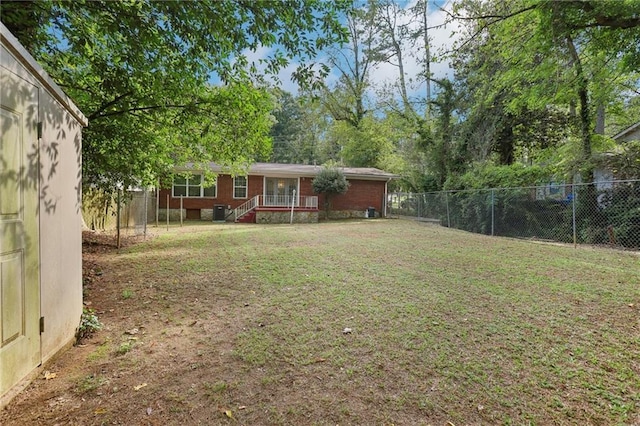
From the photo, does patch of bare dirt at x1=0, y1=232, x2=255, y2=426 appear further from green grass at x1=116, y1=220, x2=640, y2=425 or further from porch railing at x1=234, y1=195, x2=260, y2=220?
porch railing at x1=234, y1=195, x2=260, y2=220

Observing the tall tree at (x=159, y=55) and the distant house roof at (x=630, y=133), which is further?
the distant house roof at (x=630, y=133)

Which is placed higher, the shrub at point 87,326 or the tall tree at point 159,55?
the tall tree at point 159,55

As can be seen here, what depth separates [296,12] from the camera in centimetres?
400

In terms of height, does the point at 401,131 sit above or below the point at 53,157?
above

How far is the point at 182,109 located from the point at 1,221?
4.60 meters

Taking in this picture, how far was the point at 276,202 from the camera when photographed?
58.9 ft

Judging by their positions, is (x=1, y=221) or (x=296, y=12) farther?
(x=296, y=12)

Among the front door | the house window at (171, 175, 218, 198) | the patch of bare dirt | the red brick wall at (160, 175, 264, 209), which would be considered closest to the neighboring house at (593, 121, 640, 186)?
the patch of bare dirt

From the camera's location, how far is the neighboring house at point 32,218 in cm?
204

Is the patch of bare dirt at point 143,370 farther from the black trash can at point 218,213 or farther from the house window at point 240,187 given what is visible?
the house window at point 240,187

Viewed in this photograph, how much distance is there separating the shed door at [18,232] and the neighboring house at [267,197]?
1313 centimetres

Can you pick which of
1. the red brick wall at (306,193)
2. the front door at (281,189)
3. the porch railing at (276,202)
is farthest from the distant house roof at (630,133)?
the front door at (281,189)

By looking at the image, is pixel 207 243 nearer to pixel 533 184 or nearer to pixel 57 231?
pixel 57 231

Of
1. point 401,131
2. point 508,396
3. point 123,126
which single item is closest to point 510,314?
point 508,396
